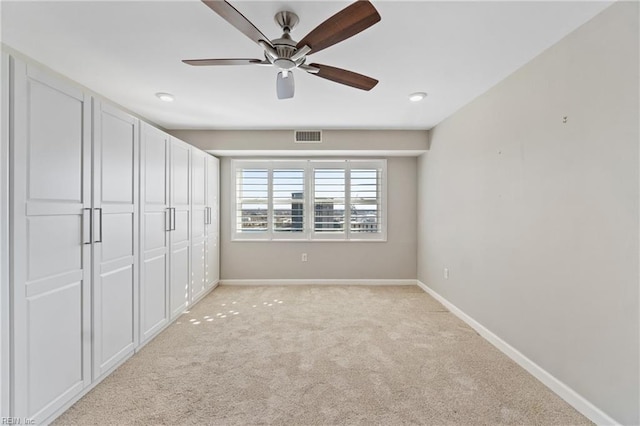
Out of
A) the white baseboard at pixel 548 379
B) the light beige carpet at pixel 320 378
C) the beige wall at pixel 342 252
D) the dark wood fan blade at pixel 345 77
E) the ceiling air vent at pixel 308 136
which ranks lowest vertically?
the light beige carpet at pixel 320 378

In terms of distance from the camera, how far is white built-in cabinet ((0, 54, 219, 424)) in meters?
1.46

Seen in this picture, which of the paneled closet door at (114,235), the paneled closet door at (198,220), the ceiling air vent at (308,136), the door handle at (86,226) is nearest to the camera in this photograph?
the door handle at (86,226)

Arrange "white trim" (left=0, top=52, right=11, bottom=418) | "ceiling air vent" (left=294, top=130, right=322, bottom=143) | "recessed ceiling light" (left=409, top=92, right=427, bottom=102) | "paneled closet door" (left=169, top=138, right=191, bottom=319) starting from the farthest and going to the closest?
"ceiling air vent" (left=294, top=130, right=322, bottom=143) < "paneled closet door" (left=169, top=138, right=191, bottom=319) < "recessed ceiling light" (left=409, top=92, right=427, bottom=102) < "white trim" (left=0, top=52, right=11, bottom=418)

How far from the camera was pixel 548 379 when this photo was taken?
196 centimetres

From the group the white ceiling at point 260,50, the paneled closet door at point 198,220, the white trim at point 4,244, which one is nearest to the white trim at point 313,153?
the paneled closet door at point 198,220

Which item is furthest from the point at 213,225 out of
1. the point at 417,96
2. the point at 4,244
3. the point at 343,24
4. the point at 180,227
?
the point at 343,24

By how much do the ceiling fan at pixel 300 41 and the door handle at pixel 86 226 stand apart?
1.23 meters

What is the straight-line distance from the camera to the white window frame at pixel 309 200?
179 inches

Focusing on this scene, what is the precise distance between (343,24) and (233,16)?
53 cm

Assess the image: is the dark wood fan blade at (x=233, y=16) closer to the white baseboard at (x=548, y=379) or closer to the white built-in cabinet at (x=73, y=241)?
the white built-in cabinet at (x=73, y=241)

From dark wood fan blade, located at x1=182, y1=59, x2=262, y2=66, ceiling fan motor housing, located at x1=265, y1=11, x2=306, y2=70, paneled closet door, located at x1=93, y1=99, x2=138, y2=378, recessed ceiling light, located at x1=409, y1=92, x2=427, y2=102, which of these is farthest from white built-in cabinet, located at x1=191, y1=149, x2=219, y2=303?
recessed ceiling light, located at x1=409, y1=92, x2=427, y2=102

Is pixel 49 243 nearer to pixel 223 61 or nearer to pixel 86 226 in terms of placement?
pixel 86 226

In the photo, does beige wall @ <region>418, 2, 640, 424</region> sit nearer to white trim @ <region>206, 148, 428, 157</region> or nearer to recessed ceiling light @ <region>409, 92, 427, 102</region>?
recessed ceiling light @ <region>409, 92, 427, 102</region>

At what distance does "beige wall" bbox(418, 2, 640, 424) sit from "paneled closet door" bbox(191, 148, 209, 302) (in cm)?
328
